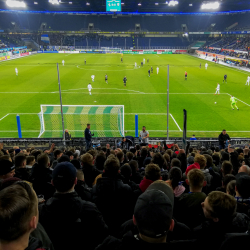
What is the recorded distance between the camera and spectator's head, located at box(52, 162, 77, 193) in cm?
321

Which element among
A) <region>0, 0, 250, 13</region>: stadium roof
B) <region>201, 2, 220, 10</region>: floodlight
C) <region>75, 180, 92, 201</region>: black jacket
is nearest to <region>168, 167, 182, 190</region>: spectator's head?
<region>75, 180, 92, 201</region>: black jacket

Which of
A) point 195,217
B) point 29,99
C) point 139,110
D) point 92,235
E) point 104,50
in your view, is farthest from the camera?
point 104,50

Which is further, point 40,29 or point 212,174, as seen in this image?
point 40,29

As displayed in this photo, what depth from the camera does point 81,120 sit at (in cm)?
1880

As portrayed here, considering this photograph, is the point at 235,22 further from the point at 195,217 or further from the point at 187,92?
the point at 195,217

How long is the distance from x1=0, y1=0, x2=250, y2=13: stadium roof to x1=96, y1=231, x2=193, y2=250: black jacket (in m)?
90.2

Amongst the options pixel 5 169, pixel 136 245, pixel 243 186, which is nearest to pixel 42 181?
pixel 5 169

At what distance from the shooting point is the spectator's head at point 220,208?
2871 mm

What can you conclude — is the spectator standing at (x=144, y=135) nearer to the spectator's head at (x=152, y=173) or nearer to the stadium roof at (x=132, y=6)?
the spectator's head at (x=152, y=173)

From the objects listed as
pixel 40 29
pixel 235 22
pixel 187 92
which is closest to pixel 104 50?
pixel 40 29

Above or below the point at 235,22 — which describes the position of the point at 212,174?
below

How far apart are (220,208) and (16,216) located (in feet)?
7.20

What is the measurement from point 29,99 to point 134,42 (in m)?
85.5

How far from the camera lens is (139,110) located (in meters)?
22.2
